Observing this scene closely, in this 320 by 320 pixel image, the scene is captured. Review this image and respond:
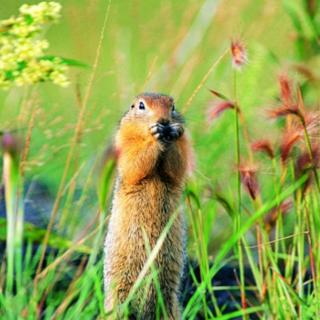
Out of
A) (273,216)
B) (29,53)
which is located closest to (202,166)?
(273,216)

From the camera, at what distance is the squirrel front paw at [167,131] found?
512 centimetres

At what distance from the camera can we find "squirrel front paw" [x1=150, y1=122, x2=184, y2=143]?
512 cm

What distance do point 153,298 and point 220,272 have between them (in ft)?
4.53

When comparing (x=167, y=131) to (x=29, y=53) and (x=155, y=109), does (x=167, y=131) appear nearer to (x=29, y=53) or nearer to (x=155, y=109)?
(x=155, y=109)

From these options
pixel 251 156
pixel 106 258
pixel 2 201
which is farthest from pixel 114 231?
pixel 2 201

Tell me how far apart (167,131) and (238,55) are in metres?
0.50

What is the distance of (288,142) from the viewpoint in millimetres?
4828

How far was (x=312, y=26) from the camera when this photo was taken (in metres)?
5.92

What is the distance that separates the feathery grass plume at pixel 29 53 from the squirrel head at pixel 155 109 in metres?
0.55

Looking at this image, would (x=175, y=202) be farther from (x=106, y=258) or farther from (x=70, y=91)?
(x=70, y=91)

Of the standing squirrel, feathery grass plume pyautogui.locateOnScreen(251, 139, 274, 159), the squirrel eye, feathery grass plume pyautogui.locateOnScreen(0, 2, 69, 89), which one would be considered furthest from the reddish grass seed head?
feathery grass plume pyautogui.locateOnScreen(0, 2, 69, 89)

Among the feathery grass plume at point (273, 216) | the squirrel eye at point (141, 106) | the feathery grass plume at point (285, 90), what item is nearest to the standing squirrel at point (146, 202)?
the squirrel eye at point (141, 106)

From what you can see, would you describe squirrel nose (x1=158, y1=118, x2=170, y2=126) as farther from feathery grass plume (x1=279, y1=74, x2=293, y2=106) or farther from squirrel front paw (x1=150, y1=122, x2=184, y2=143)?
feathery grass plume (x1=279, y1=74, x2=293, y2=106)

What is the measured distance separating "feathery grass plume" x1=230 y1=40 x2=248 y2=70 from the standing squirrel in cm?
48
